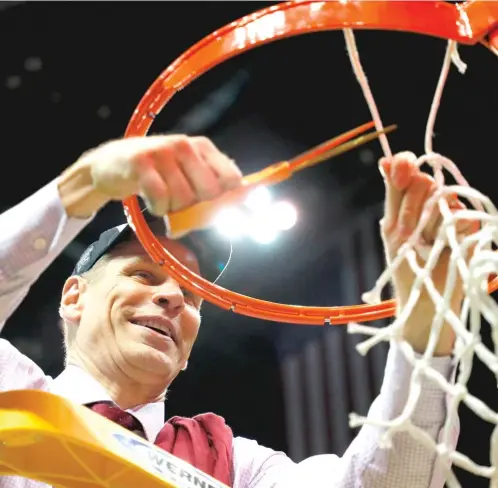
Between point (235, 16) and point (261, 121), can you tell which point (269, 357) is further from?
point (235, 16)

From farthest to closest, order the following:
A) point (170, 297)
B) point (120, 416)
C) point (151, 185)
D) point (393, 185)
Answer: point (170, 297), point (120, 416), point (393, 185), point (151, 185)

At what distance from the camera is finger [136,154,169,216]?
0.73 metres

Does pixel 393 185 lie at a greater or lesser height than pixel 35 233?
greater

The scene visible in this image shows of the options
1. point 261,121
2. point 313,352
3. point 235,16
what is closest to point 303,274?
point 313,352

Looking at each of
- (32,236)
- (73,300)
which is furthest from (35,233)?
(73,300)

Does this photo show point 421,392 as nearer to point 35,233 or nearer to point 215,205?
point 215,205

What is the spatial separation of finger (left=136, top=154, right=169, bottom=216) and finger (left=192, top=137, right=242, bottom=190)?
5 centimetres

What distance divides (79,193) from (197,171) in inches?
5.0

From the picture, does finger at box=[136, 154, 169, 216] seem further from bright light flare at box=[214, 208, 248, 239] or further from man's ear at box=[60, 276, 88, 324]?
man's ear at box=[60, 276, 88, 324]

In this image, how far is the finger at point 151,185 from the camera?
729mm

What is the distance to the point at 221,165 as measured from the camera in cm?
75

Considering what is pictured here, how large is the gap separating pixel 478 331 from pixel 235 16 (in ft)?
3.78

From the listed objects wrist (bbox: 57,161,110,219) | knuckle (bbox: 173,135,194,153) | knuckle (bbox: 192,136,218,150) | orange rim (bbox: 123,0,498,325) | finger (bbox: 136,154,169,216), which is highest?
orange rim (bbox: 123,0,498,325)

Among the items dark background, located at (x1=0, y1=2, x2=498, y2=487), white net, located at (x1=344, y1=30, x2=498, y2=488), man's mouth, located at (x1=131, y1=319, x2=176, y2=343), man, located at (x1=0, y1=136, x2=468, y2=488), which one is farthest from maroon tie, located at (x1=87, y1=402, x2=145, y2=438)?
dark background, located at (x1=0, y1=2, x2=498, y2=487)
